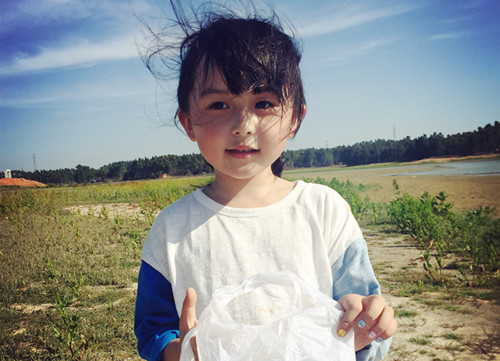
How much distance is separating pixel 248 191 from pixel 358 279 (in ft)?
1.24

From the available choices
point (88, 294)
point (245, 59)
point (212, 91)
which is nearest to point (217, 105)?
point (212, 91)

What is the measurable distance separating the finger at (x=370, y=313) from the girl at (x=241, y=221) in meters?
0.14

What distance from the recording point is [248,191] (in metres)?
1.01

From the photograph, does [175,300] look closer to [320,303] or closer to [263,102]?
[320,303]

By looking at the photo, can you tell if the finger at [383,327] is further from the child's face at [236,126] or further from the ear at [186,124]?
the ear at [186,124]

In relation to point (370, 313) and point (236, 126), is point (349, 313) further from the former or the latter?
point (236, 126)

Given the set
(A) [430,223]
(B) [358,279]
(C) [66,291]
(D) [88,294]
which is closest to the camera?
(B) [358,279]

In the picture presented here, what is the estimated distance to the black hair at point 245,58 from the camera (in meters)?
0.89

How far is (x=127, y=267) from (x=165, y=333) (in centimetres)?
436

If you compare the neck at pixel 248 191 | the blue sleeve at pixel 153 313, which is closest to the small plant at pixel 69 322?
the blue sleeve at pixel 153 313

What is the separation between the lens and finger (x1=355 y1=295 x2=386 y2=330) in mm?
706

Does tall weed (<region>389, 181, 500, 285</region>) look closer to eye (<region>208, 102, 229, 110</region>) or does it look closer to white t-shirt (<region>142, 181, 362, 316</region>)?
white t-shirt (<region>142, 181, 362, 316</region>)

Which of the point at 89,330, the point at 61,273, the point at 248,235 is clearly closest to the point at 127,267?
the point at 61,273

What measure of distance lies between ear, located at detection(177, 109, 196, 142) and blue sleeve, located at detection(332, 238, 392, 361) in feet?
1.78
